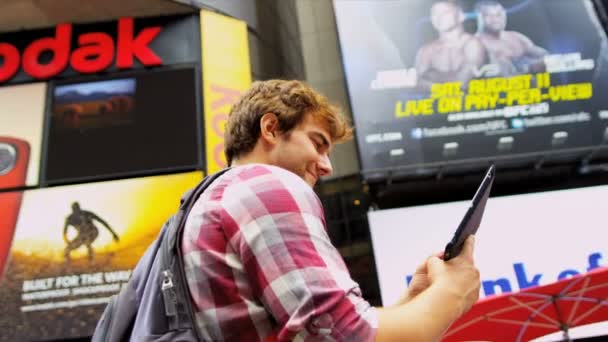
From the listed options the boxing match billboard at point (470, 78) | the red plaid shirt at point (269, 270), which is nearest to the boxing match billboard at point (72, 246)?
the boxing match billboard at point (470, 78)

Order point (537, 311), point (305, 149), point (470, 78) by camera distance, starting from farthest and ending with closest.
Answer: point (470, 78), point (537, 311), point (305, 149)

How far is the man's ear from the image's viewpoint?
50.1 inches

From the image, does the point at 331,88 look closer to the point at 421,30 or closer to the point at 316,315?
the point at 421,30

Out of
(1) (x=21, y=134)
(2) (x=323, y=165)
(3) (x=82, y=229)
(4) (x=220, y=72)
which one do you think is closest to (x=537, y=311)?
(2) (x=323, y=165)

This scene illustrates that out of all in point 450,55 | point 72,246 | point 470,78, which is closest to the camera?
point 72,246

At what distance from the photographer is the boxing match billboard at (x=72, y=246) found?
16.0 feet

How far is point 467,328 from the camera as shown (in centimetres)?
339

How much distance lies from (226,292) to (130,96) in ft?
18.9

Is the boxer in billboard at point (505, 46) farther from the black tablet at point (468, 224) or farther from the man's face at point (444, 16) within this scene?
the black tablet at point (468, 224)

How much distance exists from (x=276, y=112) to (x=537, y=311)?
331 cm

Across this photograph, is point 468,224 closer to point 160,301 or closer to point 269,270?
point 269,270

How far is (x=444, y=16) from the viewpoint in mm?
6477

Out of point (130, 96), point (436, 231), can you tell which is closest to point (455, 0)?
point (436, 231)

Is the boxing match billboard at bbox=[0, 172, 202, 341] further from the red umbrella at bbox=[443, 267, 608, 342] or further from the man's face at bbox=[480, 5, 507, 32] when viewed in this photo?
the man's face at bbox=[480, 5, 507, 32]
